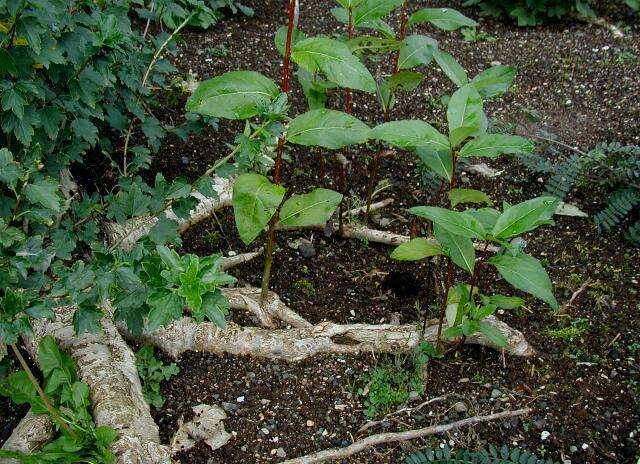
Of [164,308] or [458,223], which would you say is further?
[458,223]

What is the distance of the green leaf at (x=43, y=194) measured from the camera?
2.21 metres

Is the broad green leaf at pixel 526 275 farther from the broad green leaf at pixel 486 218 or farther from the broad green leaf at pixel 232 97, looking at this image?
the broad green leaf at pixel 232 97

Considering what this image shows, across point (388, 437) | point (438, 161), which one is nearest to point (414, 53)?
point (438, 161)

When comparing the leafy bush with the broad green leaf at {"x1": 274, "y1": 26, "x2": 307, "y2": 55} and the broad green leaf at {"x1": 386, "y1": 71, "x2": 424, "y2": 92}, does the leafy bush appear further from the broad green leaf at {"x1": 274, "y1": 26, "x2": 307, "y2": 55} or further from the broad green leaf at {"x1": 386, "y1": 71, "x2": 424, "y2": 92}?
the broad green leaf at {"x1": 274, "y1": 26, "x2": 307, "y2": 55}

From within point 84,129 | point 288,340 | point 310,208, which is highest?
point 84,129

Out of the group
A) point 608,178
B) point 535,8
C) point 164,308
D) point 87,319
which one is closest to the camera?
point 164,308

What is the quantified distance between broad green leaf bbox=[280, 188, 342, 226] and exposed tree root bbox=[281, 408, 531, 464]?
0.81 m

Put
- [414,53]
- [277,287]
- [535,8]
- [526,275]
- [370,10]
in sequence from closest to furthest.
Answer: [526,275] → [370,10] → [414,53] → [277,287] → [535,8]

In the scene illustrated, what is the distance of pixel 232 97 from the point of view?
2371 millimetres

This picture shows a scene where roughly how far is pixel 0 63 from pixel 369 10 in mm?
1396

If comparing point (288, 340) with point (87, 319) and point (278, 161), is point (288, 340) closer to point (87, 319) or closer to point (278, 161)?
point (278, 161)

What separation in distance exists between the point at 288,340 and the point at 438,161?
0.93 metres

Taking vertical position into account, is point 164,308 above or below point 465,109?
below

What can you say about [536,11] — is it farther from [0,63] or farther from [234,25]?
[0,63]
